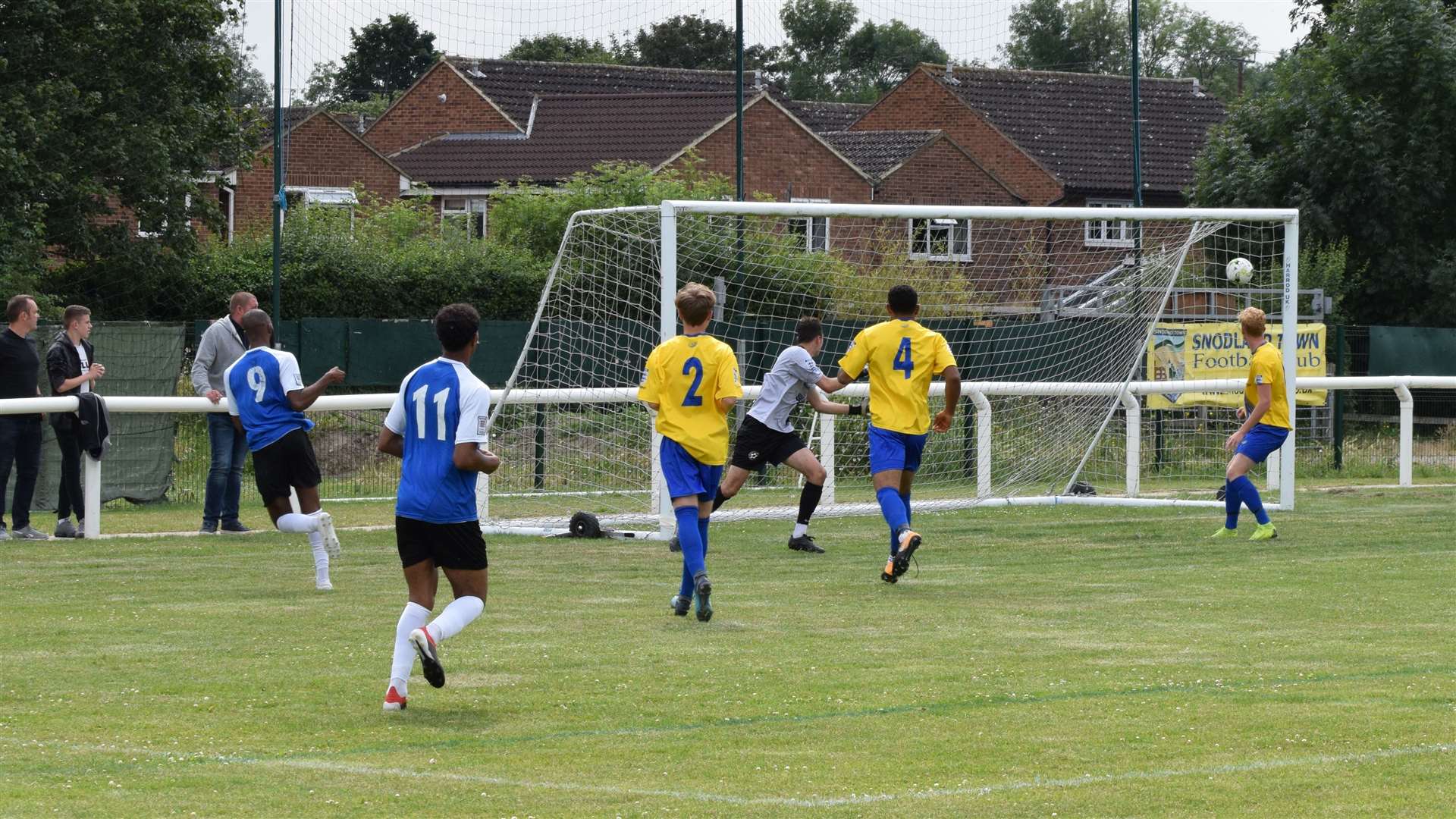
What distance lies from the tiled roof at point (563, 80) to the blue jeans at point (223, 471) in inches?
1338

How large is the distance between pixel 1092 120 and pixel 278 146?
125ft

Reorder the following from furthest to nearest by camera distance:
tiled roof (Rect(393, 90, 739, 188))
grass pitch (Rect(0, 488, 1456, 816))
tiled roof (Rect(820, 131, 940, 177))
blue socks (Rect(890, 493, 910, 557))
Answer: tiled roof (Rect(820, 131, 940, 177)) < tiled roof (Rect(393, 90, 739, 188)) < blue socks (Rect(890, 493, 910, 557)) < grass pitch (Rect(0, 488, 1456, 816))

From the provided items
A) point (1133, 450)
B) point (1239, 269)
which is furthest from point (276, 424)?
point (1239, 269)

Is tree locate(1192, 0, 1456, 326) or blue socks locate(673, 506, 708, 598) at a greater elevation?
tree locate(1192, 0, 1456, 326)

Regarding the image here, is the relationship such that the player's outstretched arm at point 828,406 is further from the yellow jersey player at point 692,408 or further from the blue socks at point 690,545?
the blue socks at point 690,545

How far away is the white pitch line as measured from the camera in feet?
20.1

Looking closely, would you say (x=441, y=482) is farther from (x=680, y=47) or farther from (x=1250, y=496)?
(x=680, y=47)

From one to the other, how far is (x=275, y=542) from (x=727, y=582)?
14.8 feet

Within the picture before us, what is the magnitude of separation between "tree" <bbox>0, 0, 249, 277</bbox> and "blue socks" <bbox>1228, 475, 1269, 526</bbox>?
16609 millimetres

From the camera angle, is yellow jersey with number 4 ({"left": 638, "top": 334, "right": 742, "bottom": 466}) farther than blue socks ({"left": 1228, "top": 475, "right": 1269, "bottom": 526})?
No

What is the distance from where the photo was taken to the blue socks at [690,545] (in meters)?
10.4

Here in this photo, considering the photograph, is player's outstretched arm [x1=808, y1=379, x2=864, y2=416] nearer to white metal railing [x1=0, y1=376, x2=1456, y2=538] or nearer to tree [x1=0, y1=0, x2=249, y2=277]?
white metal railing [x1=0, y1=376, x2=1456, y2=538]

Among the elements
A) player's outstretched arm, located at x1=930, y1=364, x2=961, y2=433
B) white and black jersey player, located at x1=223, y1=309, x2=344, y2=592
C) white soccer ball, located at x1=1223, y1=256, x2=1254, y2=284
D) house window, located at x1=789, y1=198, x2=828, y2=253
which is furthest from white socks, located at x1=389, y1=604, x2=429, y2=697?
white soccer ball, located at x1=1223, y1=256, x2=1254, y2=284

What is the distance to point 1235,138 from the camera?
1307 inches
